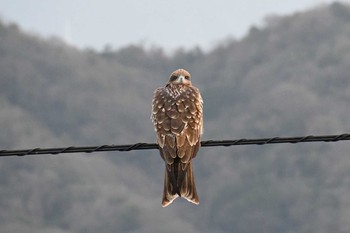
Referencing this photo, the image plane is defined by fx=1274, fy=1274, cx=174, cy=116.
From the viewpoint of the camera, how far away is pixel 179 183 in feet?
52.4

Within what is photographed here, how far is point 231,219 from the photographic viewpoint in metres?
104

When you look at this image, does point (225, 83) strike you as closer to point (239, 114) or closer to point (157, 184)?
point (239, 114)

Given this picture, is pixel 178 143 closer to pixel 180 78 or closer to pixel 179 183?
pixel 179 183

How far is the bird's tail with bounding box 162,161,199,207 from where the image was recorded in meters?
16.0

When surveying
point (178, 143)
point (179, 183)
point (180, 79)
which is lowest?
point (179, 183)

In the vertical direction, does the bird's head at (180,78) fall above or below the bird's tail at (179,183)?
above

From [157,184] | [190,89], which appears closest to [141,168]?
[157,184]

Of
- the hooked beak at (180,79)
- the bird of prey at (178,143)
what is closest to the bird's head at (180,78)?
the hooked beak at (180,79)

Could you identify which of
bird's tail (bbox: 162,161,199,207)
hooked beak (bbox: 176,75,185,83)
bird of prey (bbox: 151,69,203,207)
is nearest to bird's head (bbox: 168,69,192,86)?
hooked beak (bbox: 176,75,185,83)

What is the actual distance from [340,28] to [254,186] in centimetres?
3391

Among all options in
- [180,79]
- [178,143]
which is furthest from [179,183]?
[180,79]

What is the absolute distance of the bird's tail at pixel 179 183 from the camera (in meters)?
16.0

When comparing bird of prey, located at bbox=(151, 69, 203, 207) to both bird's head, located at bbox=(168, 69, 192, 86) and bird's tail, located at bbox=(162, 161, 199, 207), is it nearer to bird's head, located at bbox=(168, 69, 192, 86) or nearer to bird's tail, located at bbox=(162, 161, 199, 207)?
bird's tail, located at bbox=(162, 161, 199, 207)

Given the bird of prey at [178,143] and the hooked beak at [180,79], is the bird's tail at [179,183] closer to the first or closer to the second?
the bird of prey at [178,143]
